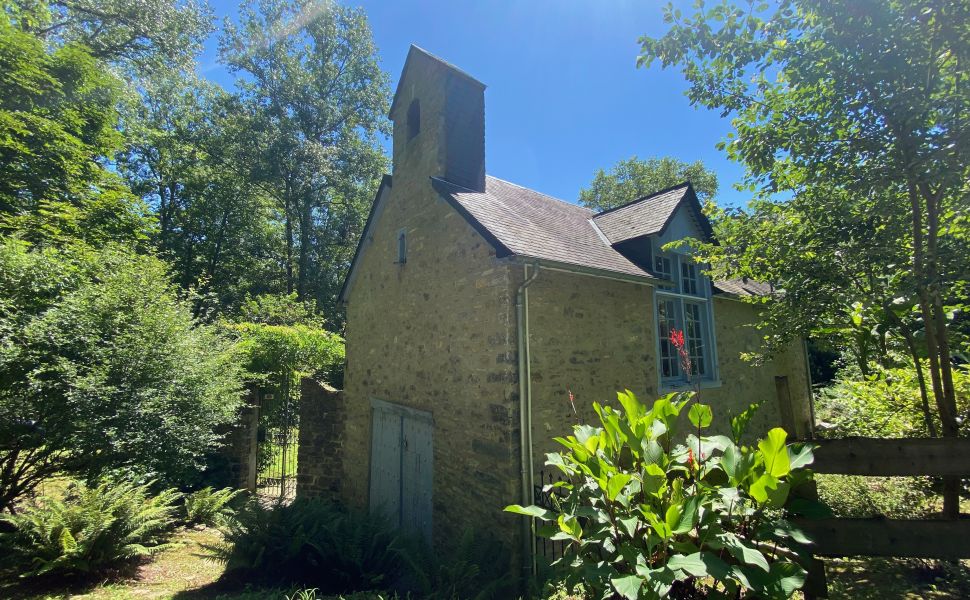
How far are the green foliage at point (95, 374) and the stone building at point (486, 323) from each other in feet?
→ 10.9

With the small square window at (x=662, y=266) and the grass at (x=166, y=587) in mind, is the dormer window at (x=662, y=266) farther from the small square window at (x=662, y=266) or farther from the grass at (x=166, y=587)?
the grass at (x=166, y=587)

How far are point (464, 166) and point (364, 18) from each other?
22.3 m

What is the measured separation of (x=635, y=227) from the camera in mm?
8484

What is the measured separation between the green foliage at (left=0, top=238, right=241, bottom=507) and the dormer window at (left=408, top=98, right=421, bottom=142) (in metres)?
5.99

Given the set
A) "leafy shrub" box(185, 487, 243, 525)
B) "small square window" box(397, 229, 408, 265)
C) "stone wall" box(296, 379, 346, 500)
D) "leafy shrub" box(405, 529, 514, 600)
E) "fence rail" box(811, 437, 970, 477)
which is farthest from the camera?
"stone wall" box(296, 379, 346, 500)

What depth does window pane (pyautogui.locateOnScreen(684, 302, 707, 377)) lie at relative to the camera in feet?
29.4

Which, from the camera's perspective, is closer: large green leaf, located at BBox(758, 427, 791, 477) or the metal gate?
large green leaf, located at BBox(758, 427, 791, 477)

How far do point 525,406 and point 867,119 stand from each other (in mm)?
4777

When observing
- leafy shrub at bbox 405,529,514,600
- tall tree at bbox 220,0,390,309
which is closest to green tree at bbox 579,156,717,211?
tall tree at bbox 220,0,390,309

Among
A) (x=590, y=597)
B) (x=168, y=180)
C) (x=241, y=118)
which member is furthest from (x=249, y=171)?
(x=590, y=597)

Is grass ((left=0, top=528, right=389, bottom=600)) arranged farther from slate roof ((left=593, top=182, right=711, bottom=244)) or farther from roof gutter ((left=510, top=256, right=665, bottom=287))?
slate roof ((left=593, top=182, right=711, bottom=244))

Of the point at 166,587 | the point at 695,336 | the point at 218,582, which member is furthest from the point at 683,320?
the point at 166,587

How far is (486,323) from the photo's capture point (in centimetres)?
612

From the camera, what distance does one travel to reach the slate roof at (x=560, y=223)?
6.27m
